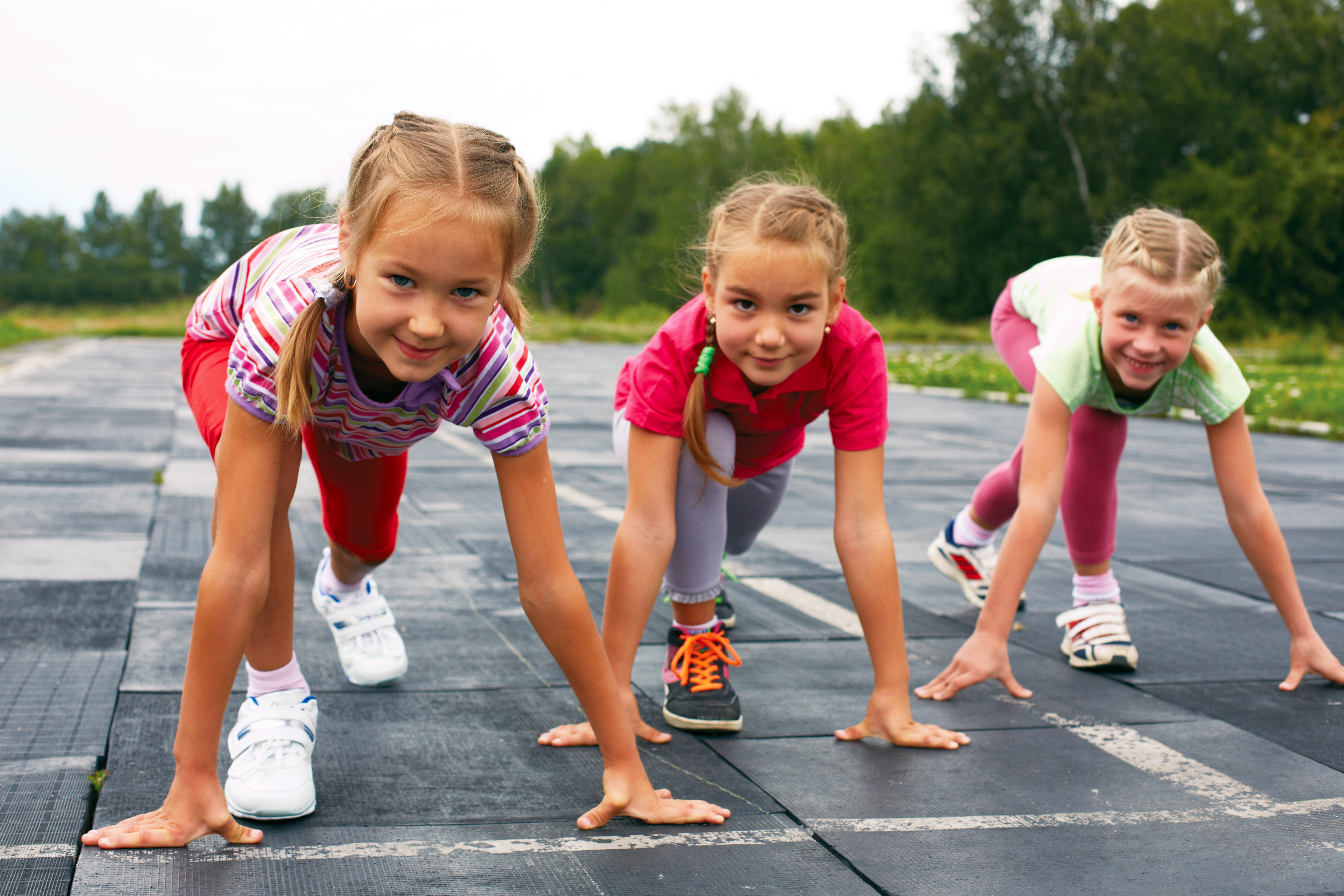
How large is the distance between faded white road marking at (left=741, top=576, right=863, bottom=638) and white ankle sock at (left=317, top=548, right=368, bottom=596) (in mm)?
1530

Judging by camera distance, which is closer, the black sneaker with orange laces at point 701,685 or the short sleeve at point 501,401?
the short sleeve at point 501,401

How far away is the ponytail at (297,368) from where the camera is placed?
2.02 meters

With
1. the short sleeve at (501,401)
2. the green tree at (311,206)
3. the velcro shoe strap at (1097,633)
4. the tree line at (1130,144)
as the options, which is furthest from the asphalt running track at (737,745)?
the tree line at (1130,144)

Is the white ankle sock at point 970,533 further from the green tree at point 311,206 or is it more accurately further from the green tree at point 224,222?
the green tree at point 224,222

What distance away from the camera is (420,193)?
1.97m

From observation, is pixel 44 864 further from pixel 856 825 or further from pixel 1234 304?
pixel 1234 304

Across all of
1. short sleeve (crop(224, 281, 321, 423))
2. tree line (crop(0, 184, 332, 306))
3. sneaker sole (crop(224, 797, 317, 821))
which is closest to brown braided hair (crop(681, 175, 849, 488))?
short sleeve (crop(224, 281, 321, 423))

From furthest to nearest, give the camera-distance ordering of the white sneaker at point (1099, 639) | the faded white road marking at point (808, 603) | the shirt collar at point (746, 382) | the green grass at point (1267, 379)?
the green grass at point (1267, 379), the faded white road marking at point (808, 603), the white sneaker at point (1099, 639), the shirt collar at point (746, 382)

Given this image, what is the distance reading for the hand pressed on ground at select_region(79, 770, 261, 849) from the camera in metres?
2.01

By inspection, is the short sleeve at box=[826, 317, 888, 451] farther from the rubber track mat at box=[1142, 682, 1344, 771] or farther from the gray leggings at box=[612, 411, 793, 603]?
the rubber track mat at box=[1142, 682, 1344, 771]

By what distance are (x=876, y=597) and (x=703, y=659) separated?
0.46m

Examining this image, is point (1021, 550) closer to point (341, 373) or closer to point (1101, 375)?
point (1101, 375)

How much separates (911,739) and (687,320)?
115 centimetres

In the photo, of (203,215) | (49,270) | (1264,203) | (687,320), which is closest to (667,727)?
(687,320)
